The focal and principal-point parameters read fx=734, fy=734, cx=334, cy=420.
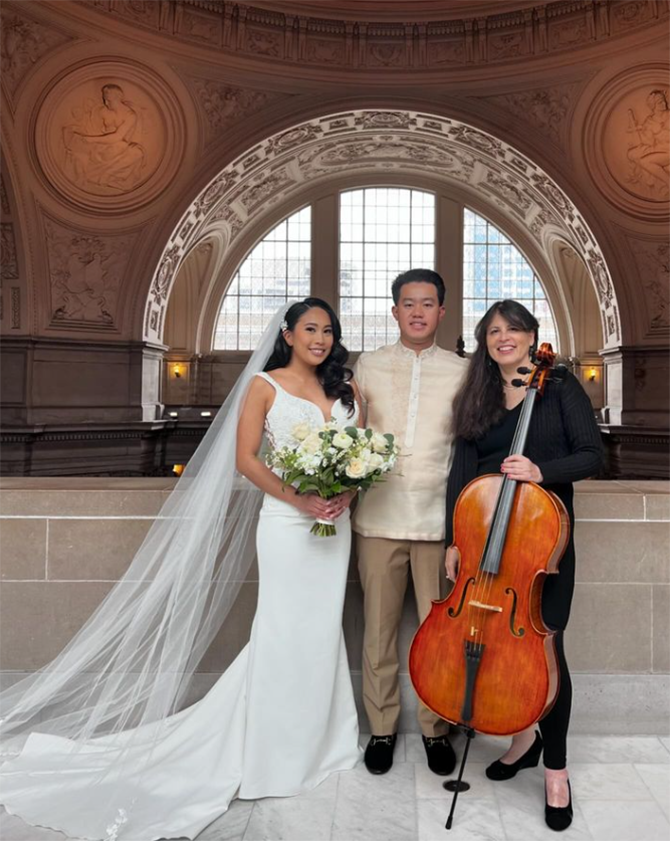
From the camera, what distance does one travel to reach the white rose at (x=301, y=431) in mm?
2727

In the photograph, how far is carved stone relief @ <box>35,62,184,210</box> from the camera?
12016 mm

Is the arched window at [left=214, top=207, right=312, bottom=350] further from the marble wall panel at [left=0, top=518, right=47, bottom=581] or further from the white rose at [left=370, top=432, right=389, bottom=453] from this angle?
the white rose at [left=370, top=432, right=389, bottom=453]

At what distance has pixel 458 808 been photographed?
2.80m

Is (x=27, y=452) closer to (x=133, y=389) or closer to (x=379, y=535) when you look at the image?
(x=133, y=389)

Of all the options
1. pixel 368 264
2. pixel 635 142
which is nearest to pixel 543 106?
pixel 635 142

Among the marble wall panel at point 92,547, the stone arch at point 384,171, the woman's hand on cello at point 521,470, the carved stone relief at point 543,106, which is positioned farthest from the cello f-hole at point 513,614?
the carved stone relief at point 543,106

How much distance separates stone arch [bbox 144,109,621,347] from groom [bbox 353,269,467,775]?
36.3ft

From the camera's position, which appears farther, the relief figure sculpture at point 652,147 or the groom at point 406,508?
the relief figure sculpture at point 652,147

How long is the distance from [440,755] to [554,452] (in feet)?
4.54

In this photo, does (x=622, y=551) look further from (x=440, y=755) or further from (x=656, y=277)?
(x=656, y=277)

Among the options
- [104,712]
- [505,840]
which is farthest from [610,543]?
[104,712]

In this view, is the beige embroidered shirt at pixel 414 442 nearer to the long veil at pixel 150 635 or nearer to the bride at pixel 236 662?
the bride at pixel 236 662

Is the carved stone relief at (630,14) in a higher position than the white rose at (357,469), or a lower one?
higher

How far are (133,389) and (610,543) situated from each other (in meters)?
11.3
